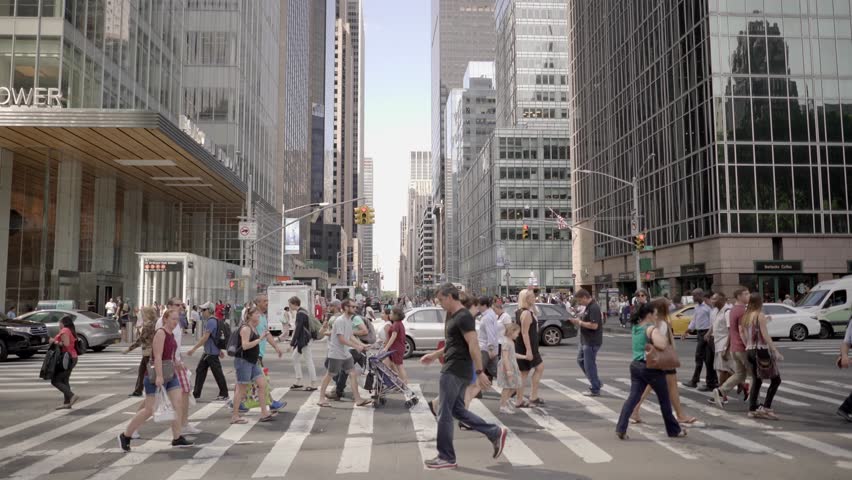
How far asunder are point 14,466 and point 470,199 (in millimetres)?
113069

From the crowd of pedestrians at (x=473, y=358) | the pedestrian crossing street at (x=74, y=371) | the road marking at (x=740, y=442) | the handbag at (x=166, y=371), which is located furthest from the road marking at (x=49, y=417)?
the road marking at (x=740, y=442)

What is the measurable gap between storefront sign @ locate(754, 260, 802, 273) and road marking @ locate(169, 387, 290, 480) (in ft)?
131

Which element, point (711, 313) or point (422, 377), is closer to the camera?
point (711, 313)

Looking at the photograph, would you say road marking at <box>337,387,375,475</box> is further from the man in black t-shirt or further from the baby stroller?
the man in black t-shirt

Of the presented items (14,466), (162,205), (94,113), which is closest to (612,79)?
(162,205)

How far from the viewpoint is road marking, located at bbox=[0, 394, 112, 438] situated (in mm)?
9474

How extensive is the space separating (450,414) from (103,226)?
37827 millimetres

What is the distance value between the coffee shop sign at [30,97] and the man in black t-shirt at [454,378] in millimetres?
29048

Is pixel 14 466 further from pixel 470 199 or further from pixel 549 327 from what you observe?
pixel 470 199

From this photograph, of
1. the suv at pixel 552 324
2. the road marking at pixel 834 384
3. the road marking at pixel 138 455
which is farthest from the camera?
the suv at pixel 552 324

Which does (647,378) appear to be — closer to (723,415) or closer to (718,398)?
(723,415)

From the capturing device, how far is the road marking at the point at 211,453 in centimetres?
685

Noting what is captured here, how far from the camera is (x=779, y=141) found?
42406 mm

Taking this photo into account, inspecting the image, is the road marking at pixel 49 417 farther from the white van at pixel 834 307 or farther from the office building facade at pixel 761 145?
the office building facade at pixel 761 145
